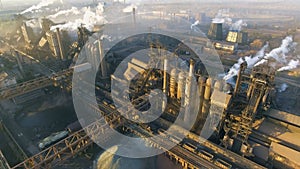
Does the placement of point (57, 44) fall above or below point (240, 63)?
above

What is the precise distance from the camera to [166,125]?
21781mm

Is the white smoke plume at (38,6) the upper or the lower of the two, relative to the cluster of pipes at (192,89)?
upper

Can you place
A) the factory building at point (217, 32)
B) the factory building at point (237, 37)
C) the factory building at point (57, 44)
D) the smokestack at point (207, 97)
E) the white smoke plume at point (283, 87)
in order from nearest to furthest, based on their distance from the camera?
the smokestack at point (207, 97)
the white smoke plume at point (283, 87)
the factory building at point (57, 44)
the factory building at point (237, 37)
the factory building at point (217, 32)

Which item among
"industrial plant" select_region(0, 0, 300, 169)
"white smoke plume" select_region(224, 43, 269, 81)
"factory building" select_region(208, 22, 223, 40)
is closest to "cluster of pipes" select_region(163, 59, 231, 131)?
"industrial plant" select_region(0, 0, 300, 169)

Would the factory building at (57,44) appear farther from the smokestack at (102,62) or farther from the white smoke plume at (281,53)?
the white smoke plume at (281,53)

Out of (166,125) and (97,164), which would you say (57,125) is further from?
(166,125)

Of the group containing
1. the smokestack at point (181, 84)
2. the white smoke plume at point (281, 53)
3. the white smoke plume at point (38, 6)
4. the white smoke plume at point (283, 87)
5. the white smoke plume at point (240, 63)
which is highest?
the white smoke plume at point (38, 6)

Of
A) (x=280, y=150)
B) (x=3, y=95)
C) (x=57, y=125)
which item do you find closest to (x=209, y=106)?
(x=280, y=150)

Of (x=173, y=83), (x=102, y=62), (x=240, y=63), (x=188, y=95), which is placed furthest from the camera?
(x=102, y=62)

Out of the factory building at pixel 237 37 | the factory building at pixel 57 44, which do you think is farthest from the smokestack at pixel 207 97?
the factory building at pixel 237 37

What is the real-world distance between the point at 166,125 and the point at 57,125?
14187mm

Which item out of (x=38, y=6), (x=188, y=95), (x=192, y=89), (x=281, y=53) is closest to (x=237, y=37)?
(x=281, y=53)

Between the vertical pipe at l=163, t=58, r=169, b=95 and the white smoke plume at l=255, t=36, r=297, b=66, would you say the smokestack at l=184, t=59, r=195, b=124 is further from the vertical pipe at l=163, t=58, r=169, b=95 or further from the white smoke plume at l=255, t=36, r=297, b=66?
the white smoke plume at l=255, t=36, r=297, b=66

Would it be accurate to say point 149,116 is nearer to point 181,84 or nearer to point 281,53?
point 181,84
